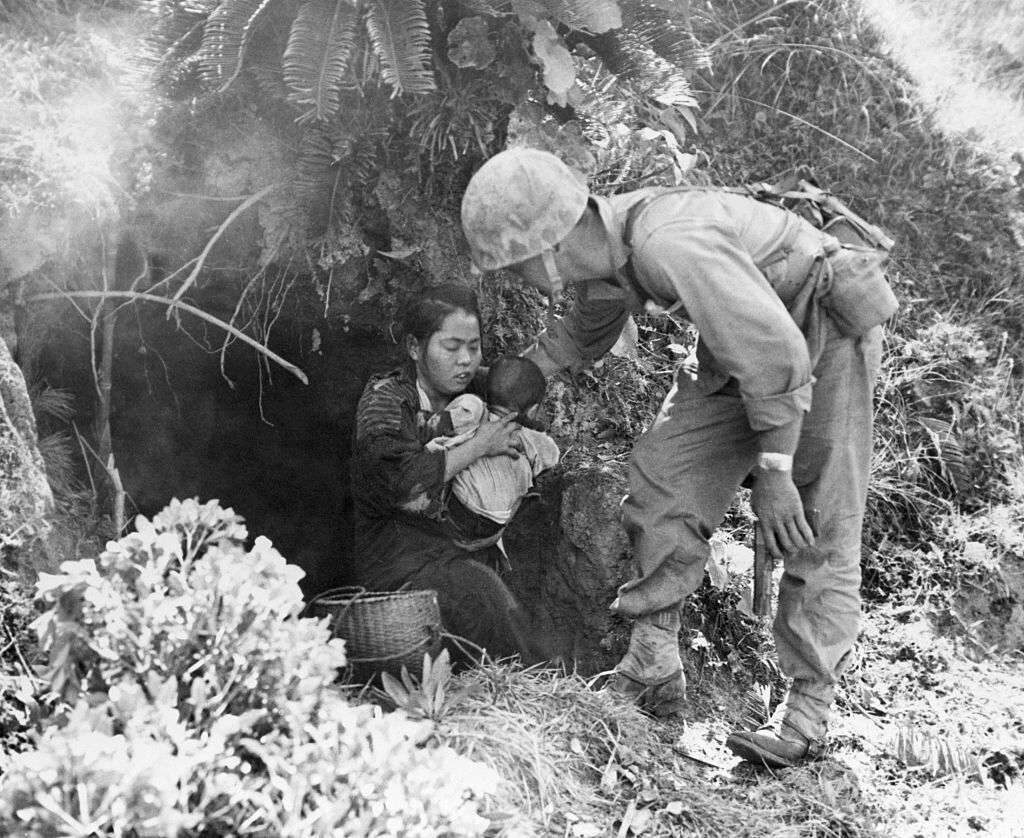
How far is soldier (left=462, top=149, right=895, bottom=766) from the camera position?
3.59 metres

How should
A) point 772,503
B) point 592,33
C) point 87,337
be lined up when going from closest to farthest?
point 772,503, point 592,33, point 87,337

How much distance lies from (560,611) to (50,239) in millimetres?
2757

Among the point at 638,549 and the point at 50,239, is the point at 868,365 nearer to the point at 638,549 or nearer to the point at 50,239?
the point at 638,549

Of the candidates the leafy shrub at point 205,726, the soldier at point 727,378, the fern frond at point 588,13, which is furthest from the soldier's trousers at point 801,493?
the fern frond at point 588,13

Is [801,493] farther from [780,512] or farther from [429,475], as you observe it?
[429,475]

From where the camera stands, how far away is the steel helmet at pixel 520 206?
3676 mm

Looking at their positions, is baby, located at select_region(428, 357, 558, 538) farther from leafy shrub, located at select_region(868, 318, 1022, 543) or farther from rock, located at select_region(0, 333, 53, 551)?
leafy shrub, located at select_region(868, 318, 1022, 543)

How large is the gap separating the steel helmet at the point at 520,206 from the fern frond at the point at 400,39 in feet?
2.28

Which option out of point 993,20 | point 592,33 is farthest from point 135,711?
point 993,20

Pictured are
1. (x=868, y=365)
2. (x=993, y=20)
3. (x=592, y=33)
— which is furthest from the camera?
(x=993, y=20)

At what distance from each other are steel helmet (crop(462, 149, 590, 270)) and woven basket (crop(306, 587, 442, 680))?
4.15 feet

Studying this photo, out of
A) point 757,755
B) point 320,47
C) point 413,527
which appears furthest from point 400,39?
point 757,755

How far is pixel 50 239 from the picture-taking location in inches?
169

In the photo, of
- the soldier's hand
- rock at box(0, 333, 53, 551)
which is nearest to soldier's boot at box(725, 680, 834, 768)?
the soldier's hand
